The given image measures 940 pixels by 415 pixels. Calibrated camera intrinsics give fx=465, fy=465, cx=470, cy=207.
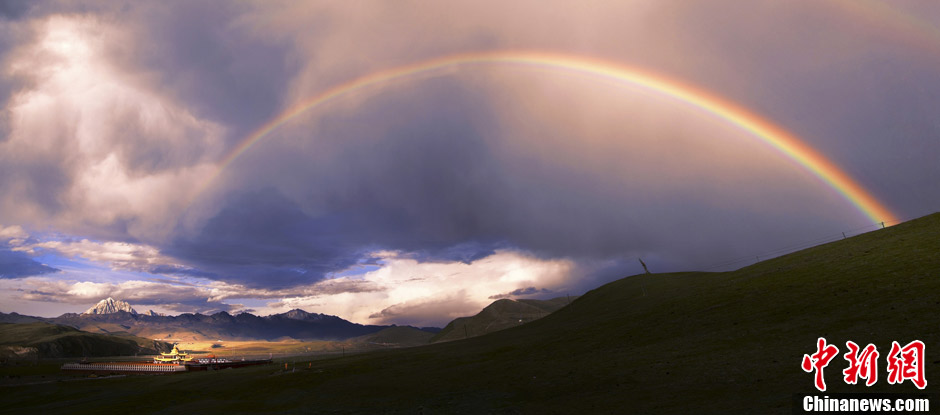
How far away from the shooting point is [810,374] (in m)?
28.7

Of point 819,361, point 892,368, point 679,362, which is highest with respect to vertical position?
point 819,361

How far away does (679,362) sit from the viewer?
4081 centimetres

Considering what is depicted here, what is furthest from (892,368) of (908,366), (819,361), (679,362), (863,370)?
(679,362)

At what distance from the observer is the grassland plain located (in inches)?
1208

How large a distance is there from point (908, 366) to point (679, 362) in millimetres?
17634

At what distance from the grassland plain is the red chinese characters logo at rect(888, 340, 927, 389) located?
1.47ft

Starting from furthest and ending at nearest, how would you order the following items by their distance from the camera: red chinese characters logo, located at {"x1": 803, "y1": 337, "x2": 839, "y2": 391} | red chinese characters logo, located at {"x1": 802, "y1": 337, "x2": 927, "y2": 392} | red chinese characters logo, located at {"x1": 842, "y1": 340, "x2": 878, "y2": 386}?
red chinese characters logo, located at {"x1": 803, "y1": 337, "x2": 839, "y2": 391} → red chinese characters logo, located at {"x1": 842, "y1": 340, "x2": 878, "y2": 386} → red chinese characters logo, located at {"x1": 802, "y1": 337, "x2": 927, "y2": 392}

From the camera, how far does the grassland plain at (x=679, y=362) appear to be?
30688 mm

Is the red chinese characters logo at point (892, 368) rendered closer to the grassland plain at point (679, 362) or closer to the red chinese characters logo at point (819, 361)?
the red chinese characters logo at point (819, 361)

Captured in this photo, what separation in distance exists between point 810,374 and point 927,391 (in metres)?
7.28

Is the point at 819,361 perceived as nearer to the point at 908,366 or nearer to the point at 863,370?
the point at 863,370

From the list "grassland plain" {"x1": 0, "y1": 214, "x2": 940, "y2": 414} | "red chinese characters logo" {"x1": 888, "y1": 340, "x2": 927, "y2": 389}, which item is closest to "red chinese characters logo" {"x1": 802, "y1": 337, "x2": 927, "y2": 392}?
"red chinese characters logo" {"x1": 888, "y1": 340, "x2": 927, "y2": 389}

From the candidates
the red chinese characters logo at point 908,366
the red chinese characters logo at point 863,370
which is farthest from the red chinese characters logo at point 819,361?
the red chinese characters logo at point 908,366

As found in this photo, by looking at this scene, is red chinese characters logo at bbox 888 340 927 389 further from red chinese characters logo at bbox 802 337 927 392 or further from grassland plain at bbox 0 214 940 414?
grassland plain at bbox 0 214 940 414
